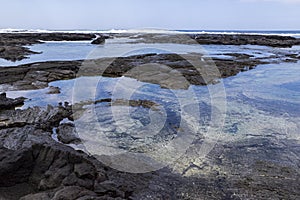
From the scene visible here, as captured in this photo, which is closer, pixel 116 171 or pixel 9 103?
pixel 116 171

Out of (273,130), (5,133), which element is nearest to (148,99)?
(273,130)

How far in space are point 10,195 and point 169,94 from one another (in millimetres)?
10706

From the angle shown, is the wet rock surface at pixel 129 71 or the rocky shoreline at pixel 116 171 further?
the wet rock surface at pixel 129 71

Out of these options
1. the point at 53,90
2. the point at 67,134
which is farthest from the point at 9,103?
the point at 67,134

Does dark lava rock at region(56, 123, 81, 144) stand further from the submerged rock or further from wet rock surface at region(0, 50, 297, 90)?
wet rock surface at region(0, 50, 297, 90)

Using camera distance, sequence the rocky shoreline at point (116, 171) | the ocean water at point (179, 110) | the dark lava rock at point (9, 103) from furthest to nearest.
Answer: the dark lava rock at point (9, 103), the ocean water at point (179, 110), the rocky shoreline at point (116, 171)

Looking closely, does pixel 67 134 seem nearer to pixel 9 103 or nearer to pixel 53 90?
pixel 9 103

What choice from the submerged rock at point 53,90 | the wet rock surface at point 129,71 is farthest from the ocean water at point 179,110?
the wet rock surface at point 129,71

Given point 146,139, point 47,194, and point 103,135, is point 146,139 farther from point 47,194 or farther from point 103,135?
point 47,194

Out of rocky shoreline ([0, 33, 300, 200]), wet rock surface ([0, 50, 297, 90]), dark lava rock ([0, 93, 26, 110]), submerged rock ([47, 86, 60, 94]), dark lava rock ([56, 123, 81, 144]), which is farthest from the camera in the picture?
wet rock surface ([0, 50, 297, 90])

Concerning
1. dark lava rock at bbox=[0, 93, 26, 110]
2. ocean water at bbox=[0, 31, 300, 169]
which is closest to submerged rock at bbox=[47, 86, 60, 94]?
ocean water at bbox=[0, 31, 300, 169]

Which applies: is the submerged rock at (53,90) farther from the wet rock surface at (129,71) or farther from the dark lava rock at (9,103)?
the dark lava rock at (9,103)

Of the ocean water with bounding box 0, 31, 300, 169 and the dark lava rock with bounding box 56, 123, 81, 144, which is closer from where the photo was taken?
the dark lava rock with bounding box 56, 123, 81, 144

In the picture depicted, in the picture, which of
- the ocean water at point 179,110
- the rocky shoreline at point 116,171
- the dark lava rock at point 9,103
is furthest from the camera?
the dark lava rock at point 9,103
